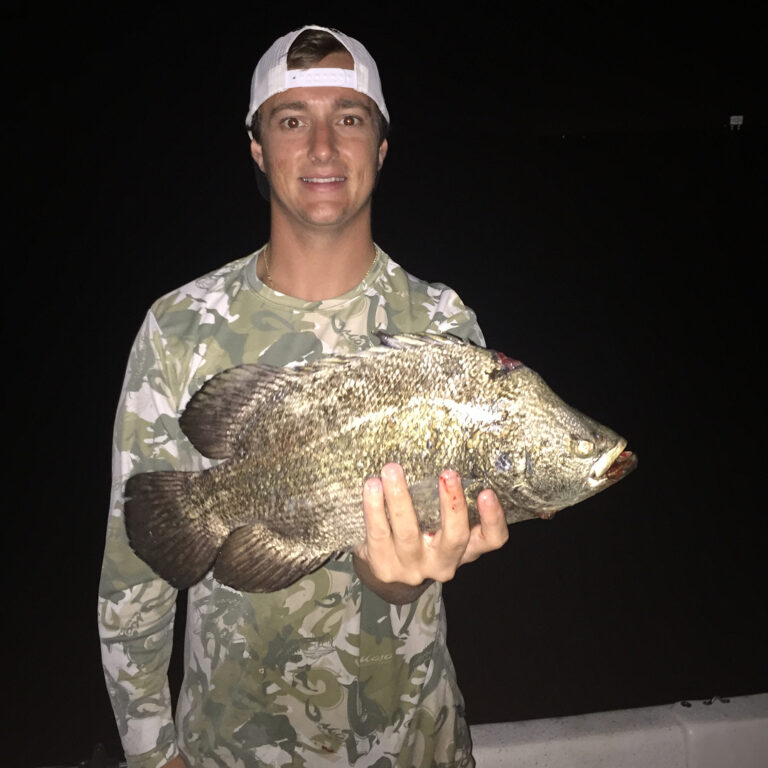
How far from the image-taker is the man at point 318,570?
129 centimetres

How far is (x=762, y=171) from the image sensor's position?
33.6 feet

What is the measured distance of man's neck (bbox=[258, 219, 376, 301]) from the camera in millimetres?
1319

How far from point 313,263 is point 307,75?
37 centimetres

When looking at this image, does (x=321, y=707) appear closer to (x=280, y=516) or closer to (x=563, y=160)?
(x=280, y=516)

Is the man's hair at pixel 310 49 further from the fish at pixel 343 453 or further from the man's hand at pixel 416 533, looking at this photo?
the man's hand at pixel 416 533

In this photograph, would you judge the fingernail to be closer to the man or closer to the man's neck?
the man

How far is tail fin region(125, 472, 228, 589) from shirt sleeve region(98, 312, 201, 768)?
132 millimetres

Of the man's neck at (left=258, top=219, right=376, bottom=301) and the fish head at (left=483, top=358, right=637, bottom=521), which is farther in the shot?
the man's neck at (left=258, top=219, right=376, bottom=301)

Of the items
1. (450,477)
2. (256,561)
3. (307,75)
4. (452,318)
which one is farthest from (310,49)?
(256,561)

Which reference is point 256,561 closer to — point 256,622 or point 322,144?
point 256,622

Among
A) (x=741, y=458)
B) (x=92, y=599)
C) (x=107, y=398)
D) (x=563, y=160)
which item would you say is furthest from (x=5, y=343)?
(x=563, y=160)

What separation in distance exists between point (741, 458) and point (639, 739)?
4556 mm

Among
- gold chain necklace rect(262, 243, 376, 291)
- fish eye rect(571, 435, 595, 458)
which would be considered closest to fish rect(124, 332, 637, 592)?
fish eye rect(571, 435, 595, 458)

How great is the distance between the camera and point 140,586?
1.34 m
